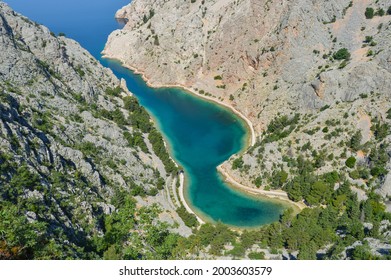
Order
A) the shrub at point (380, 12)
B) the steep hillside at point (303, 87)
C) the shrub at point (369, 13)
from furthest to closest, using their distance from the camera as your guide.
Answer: the shrub at point (369, 13) < the shrub at point (380, 12) < the steep hillside at point (303, 87)

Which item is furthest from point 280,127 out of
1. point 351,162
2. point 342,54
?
point 342,54

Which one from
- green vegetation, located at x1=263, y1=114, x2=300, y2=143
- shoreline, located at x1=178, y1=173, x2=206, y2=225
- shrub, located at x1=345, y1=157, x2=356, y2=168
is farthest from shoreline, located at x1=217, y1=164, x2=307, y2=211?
green vegetation, located at x1=263, y1=114, x2=300, y2=143

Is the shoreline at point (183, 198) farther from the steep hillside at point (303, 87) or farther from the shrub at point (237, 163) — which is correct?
the shrub at point (237, 163)

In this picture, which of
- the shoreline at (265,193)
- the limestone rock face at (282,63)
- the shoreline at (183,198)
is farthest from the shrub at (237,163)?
the shoreline at (183,198)

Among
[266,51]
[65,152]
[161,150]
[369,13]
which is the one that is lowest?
[161,150]

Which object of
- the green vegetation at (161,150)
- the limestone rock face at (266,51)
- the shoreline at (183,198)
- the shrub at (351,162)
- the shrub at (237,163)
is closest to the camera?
Answer: the shoreline at (183,198)

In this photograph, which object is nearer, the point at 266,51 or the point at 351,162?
the point at 351,162

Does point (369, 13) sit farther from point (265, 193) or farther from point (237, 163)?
point (265, 193)
